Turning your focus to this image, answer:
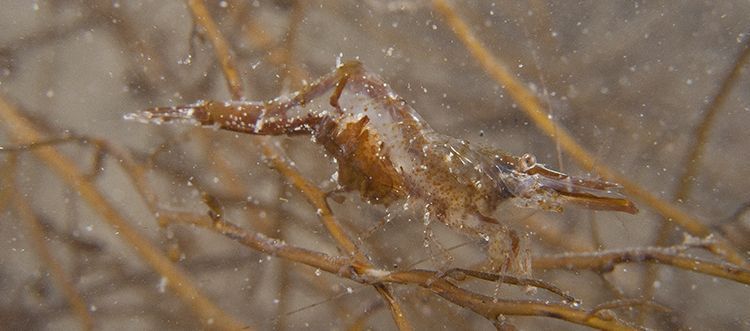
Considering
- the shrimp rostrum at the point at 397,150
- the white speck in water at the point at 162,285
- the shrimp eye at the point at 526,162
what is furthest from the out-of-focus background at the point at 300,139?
the shrimp eye at the point at 526,162

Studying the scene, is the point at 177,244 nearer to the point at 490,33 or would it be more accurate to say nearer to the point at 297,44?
the point at 297,44

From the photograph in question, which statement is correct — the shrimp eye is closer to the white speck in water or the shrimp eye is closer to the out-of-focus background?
the out-of-focus background

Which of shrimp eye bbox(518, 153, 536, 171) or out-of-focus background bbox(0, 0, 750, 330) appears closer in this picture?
shrimp eye bbox(518, 153, 536, 171)

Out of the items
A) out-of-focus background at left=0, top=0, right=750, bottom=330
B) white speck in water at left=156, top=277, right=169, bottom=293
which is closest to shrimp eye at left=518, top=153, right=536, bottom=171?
out-of-focus background at left=0, top=0, right=750, bottom=330

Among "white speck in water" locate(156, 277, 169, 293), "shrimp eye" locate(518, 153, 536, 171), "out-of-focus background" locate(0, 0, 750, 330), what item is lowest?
"shrimp eye" locate(518, 153, 536, 171)

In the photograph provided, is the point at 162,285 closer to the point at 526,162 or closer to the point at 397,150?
the point at 397,150

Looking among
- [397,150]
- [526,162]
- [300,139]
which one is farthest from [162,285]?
[526,162]

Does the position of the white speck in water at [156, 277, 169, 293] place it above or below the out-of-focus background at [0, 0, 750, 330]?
below
